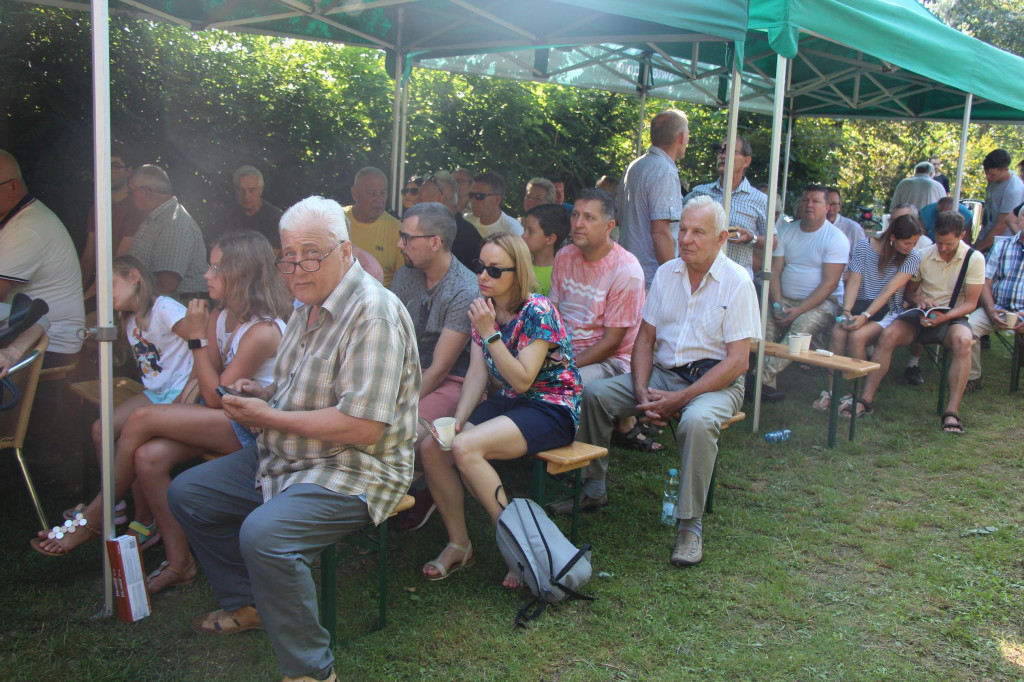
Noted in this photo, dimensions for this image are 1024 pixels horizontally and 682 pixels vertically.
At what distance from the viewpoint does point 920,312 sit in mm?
5527

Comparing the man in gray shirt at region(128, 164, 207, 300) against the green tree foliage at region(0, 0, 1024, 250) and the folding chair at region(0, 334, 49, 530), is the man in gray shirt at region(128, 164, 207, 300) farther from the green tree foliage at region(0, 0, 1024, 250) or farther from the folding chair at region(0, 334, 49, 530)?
the green tree foliage at region(0, 0, 1024, 250)

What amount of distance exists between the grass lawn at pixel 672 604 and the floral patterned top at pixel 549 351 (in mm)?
696

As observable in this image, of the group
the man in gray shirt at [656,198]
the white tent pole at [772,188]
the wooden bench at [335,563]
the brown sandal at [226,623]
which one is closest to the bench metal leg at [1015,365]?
the white tent pole at [772,188]

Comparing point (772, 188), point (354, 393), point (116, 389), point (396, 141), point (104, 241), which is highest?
point (396, 141)

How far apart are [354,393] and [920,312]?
4.74 metres

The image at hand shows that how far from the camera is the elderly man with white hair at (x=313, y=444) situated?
86.1 inches

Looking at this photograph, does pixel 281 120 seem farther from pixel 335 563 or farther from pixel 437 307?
pixel 335 563

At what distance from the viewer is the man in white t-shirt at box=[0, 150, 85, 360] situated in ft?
11.0

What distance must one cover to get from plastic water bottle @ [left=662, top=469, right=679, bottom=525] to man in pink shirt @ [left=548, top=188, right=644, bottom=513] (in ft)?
1.96

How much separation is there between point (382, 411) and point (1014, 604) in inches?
101

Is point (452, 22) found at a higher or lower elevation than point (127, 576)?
higher

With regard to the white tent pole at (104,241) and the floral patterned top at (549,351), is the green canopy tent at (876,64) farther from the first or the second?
the white tent pole at (104,241)

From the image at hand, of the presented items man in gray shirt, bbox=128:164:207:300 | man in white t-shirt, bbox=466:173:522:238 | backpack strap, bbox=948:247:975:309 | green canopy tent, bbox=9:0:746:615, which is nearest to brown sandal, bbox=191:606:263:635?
man in gray shirt, bbox=128:164:207:300

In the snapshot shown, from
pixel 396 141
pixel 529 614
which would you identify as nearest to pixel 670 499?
pixel 529 614
